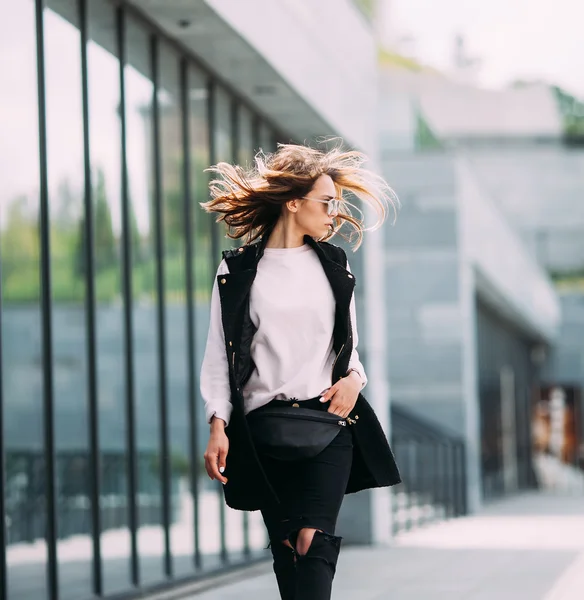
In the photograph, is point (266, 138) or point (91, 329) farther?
point (266, 138)

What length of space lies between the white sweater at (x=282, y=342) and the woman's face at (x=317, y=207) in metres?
0.13

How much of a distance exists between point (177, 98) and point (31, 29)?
1.98 m

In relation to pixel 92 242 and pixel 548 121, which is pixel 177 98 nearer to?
pixel 92 242

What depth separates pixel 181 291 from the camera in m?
11.5

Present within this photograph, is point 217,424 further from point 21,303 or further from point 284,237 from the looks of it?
point 21,303

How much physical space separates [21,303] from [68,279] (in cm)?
248

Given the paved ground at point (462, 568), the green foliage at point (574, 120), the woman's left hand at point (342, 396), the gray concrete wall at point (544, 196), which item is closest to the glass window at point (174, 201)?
the paved ground at point (462, 568)

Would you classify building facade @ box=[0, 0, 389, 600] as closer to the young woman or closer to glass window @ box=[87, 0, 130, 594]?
glass window @ box=[87, 0, 130, 594]

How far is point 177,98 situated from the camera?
858cm

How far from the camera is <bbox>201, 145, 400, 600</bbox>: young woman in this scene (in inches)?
147

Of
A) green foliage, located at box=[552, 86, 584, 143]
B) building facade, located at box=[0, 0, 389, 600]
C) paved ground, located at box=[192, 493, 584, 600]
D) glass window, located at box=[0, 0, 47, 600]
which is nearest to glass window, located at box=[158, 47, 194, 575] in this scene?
building facade, located at box=[0, 0, 389, 600]

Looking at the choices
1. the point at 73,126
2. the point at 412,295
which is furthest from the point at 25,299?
the point at 73,126

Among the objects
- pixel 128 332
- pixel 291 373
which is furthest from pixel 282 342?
pixel 128 332

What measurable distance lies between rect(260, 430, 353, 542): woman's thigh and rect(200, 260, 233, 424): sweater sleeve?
0.66 feet
